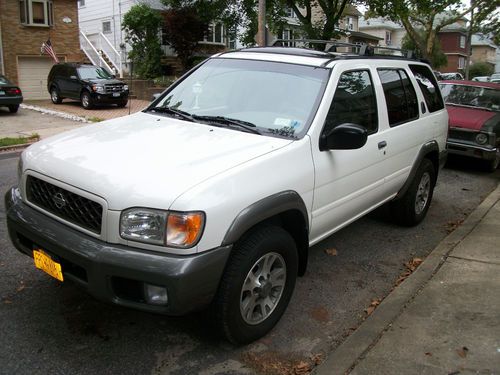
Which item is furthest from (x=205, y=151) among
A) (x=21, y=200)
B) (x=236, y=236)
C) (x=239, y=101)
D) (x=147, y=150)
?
(x=21, y=200)

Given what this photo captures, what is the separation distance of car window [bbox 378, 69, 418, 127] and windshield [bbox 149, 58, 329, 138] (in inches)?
42.0

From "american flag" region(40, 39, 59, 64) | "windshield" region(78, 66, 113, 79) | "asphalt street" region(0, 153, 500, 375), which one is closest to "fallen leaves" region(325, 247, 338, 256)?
"asphalt street" region(0, 153, 500, 375)

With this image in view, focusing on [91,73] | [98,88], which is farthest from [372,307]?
[91,73]

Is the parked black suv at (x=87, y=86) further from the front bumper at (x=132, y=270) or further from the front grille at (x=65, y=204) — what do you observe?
the front bumper at (x=132, y=270)

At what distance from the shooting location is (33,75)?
23.9 metres

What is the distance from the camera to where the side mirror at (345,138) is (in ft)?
11.3

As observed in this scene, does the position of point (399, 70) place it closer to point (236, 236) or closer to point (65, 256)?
point (236, 236)

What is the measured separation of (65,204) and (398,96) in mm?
3342

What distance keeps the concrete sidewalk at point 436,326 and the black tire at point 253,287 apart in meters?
0.48

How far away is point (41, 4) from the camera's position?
23.3 metres

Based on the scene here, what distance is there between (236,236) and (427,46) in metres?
31.2

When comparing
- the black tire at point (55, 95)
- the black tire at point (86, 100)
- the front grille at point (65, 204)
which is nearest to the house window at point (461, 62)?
the black tire at point (55, 95)

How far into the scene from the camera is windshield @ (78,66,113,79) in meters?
19.1

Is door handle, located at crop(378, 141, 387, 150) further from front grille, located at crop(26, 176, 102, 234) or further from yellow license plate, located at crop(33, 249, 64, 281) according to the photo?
yellow license plate, located at crop(33, 249, 64, 281)
